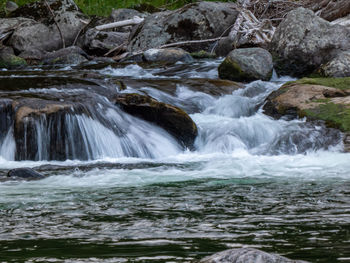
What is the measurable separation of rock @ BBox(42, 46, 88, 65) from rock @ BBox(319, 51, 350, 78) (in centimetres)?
643

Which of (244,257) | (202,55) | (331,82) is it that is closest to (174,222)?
(244,257)

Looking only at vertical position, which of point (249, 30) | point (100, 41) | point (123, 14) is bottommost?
point (249, 30)

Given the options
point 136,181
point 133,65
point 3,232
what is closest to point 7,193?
point 136,181

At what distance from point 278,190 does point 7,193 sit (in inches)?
91.4

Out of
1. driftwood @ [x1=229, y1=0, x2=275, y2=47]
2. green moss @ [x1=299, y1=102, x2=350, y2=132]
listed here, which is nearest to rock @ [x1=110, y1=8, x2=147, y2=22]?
driftwood @ [x1=229, y1=0, x2=275, y2=47]

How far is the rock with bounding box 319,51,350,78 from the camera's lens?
10414 mm

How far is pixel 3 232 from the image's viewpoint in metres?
3.31

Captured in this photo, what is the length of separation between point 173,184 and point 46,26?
44.2 ft

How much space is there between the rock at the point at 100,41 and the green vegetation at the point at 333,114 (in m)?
8.90

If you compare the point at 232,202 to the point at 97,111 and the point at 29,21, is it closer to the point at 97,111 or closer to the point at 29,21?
the point at 97,111

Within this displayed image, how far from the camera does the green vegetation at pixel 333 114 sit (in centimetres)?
764

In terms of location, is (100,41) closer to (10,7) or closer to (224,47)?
(224,47)

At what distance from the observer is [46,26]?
1761cm

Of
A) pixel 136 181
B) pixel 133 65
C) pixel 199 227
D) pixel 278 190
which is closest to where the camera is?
pixel 199 227
